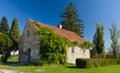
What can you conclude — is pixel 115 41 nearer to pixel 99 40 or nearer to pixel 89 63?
pixel 99 40

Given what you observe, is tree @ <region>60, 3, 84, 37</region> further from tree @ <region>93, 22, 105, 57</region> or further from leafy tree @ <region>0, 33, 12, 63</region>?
leafy tree @ <region>0, 33, 12, 63</region>

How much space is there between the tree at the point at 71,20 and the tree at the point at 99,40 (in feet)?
56.4

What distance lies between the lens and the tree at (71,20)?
64688mm

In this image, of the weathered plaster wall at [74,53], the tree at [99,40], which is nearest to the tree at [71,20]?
the tree at [99,40]

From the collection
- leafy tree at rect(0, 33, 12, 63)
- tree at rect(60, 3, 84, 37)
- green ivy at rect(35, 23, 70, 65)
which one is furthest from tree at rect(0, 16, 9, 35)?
green ivy at rect(35, 23, 70, 65)

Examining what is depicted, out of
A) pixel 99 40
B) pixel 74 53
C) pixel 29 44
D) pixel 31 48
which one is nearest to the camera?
pixel 31 48

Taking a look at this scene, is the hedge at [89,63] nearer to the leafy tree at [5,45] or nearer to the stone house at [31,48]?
the stone house at [31,48]

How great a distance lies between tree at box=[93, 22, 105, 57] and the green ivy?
17.2 m

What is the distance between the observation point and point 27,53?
3394cm

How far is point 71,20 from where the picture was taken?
6575 cm

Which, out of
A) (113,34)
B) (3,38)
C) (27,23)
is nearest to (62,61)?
(27,23)

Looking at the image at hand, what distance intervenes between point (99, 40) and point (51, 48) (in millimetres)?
20392

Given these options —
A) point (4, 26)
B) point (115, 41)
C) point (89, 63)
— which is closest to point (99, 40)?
point (115, 41)

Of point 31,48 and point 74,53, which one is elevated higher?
point 31,48
